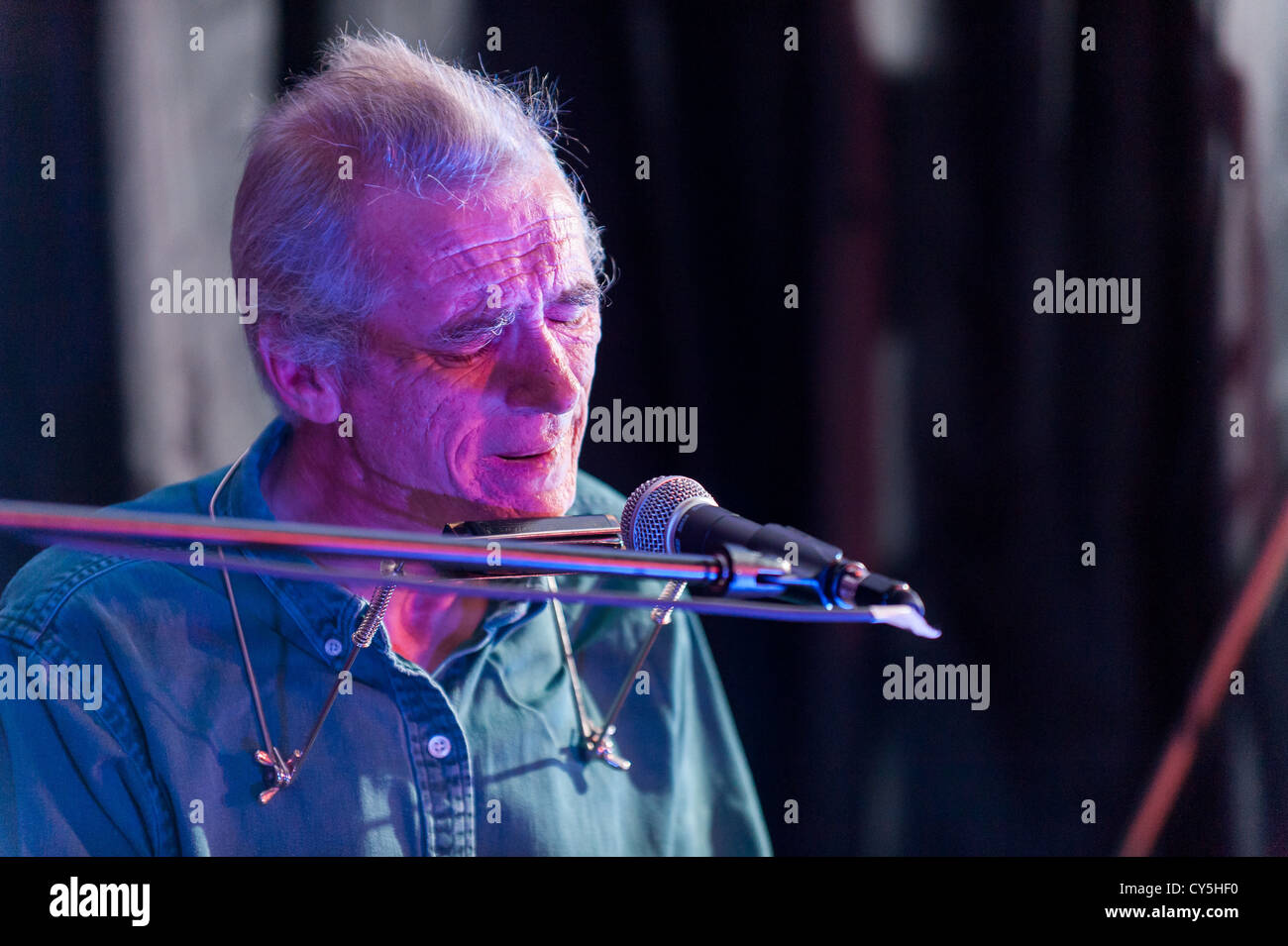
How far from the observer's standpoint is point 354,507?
5.63 feet

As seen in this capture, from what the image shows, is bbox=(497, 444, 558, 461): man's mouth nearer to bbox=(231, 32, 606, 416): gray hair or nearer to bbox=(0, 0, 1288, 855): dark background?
bbox=(231, 32, 606, 416): gray hair

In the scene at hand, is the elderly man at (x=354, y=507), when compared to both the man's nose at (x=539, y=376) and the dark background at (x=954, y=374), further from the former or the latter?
the dark background at (x=954, y=374)

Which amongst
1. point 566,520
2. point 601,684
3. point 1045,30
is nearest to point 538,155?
point 566,520

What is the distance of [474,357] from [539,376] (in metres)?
0.10

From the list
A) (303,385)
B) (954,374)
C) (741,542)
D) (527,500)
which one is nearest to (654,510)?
(741,542)

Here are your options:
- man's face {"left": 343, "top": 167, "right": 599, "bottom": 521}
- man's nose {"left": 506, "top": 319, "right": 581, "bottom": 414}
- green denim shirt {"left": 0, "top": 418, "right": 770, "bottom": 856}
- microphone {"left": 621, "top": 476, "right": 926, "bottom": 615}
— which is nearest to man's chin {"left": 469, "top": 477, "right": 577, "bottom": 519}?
man's face {"left": 343, "top": 167, "right": 599, "bottom": 521}

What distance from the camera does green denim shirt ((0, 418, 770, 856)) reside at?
1.57 m

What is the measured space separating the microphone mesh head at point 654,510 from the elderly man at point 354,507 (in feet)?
1.36

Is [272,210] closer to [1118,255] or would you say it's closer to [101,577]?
[101,577]

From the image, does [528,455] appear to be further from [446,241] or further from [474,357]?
[446,241]

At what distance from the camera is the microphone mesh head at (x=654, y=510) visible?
46.9 inches

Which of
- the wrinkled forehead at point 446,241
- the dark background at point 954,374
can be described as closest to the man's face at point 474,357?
the wrinkled forehead at point 446,241

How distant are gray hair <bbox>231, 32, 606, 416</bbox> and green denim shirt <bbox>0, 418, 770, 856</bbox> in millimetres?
203
